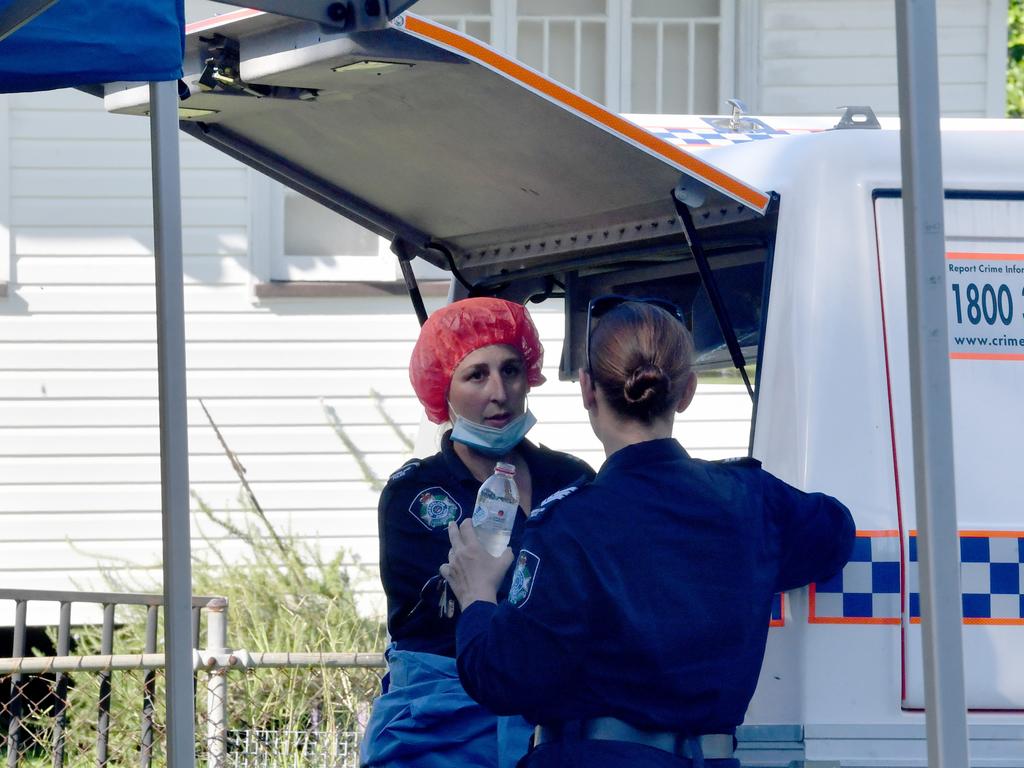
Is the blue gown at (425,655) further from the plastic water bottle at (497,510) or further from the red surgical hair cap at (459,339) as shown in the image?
the red surgical hair cap at (459,339)

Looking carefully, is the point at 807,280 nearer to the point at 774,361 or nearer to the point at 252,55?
the point at 774,361

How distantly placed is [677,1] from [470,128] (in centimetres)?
546

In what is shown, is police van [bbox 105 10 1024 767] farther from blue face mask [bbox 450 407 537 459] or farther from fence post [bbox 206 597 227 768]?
fence post [bbox 206 597 227 768]

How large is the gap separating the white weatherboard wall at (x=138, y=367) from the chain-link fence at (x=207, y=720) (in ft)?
4.69

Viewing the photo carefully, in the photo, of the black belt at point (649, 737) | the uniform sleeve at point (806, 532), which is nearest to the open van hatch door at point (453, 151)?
the uniform sleeve at point (806, 532)

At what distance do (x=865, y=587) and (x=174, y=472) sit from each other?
126cm

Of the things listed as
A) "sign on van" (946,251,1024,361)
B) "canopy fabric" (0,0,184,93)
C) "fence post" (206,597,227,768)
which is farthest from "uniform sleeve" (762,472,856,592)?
"fence post" (206,597,227,768)

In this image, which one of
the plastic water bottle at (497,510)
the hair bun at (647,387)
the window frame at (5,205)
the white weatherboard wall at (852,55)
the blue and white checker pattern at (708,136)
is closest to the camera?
the hair bun at (647,387)

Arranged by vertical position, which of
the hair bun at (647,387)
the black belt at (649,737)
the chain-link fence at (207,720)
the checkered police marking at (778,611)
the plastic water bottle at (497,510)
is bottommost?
the chain-link fence at (207,720)

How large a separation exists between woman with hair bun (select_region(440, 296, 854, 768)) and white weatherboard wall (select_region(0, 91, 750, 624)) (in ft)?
16.7

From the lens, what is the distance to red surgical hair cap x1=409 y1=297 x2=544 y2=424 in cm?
289

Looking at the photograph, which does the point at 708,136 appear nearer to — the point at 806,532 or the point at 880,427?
the point at 880,427

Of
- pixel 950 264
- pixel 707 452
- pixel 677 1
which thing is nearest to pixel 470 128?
pixel 950 264

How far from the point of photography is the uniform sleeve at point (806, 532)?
2.33m
